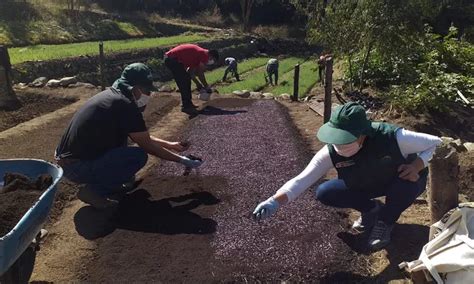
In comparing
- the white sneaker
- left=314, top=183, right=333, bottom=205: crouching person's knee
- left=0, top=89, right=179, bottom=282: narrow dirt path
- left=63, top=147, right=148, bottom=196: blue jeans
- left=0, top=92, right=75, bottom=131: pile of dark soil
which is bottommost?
left=0, top=92, right=75, bottom=131: pile of dark soil

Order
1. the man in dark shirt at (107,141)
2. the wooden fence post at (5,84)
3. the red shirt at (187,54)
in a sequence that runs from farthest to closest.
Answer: the wooden fence post at (5,84) → the red shirt at (187,54) → the man in dark shirt at (107,141)

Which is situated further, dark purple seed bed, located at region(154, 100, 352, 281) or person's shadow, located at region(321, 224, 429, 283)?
dark purple seed bed, located at region(154, 100, 352, 281)

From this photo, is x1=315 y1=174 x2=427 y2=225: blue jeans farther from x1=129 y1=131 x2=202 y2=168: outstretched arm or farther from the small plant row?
the small plant row

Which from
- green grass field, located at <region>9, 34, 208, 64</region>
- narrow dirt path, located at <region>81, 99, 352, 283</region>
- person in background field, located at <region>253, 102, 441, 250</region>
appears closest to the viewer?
person in background field, located at <region>253, 102, 441, 250</region>

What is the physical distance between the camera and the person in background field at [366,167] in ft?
11.4

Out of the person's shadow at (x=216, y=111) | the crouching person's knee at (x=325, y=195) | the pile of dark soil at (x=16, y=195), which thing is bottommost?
the person's shadow at (x=216, y=111)

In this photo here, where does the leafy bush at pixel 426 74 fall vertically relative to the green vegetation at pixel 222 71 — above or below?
above

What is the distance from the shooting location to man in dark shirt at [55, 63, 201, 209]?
186 inches

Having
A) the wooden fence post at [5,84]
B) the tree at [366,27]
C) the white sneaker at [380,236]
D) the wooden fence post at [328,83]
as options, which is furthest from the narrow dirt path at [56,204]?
the tree at [366,27]

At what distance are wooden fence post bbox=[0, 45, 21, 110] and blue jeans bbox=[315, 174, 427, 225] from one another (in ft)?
27.5

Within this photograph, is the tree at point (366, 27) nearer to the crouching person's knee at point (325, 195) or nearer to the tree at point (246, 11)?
the crouching person's knee at point (325, 195)

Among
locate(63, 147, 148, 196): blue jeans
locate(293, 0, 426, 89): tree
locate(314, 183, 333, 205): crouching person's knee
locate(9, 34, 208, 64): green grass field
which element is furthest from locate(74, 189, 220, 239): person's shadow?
locate(9, 34, 208, 64): green grass field

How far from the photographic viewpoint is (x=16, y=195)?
3650mm

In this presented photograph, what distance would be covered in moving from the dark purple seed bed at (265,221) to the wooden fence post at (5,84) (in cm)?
457
